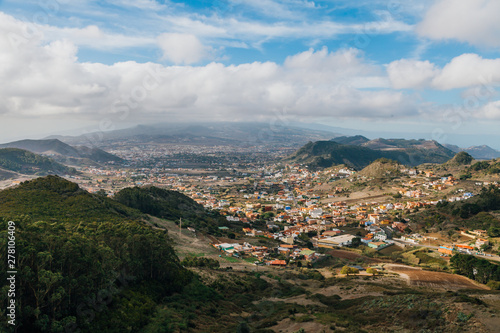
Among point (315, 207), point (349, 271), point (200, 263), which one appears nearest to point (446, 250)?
point (349, 271)

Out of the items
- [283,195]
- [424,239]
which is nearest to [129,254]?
[424,239]

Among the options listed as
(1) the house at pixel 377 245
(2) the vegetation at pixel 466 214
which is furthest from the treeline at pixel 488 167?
(1) the house at pixel 377 245

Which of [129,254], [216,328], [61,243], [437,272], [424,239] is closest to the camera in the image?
[61,243]

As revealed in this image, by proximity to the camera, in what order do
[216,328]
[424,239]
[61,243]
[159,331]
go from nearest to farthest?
1. [61,243]
2. [159,331]
3. [216,328]
4. [424,239]

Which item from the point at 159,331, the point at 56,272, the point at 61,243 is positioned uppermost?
the point at 61,243

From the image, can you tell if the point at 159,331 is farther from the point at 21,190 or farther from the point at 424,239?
the point at 424,239

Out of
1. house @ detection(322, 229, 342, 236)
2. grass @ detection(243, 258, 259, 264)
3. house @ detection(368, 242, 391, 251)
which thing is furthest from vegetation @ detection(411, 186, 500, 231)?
grass @ detection(243, 258, 259, 264)
